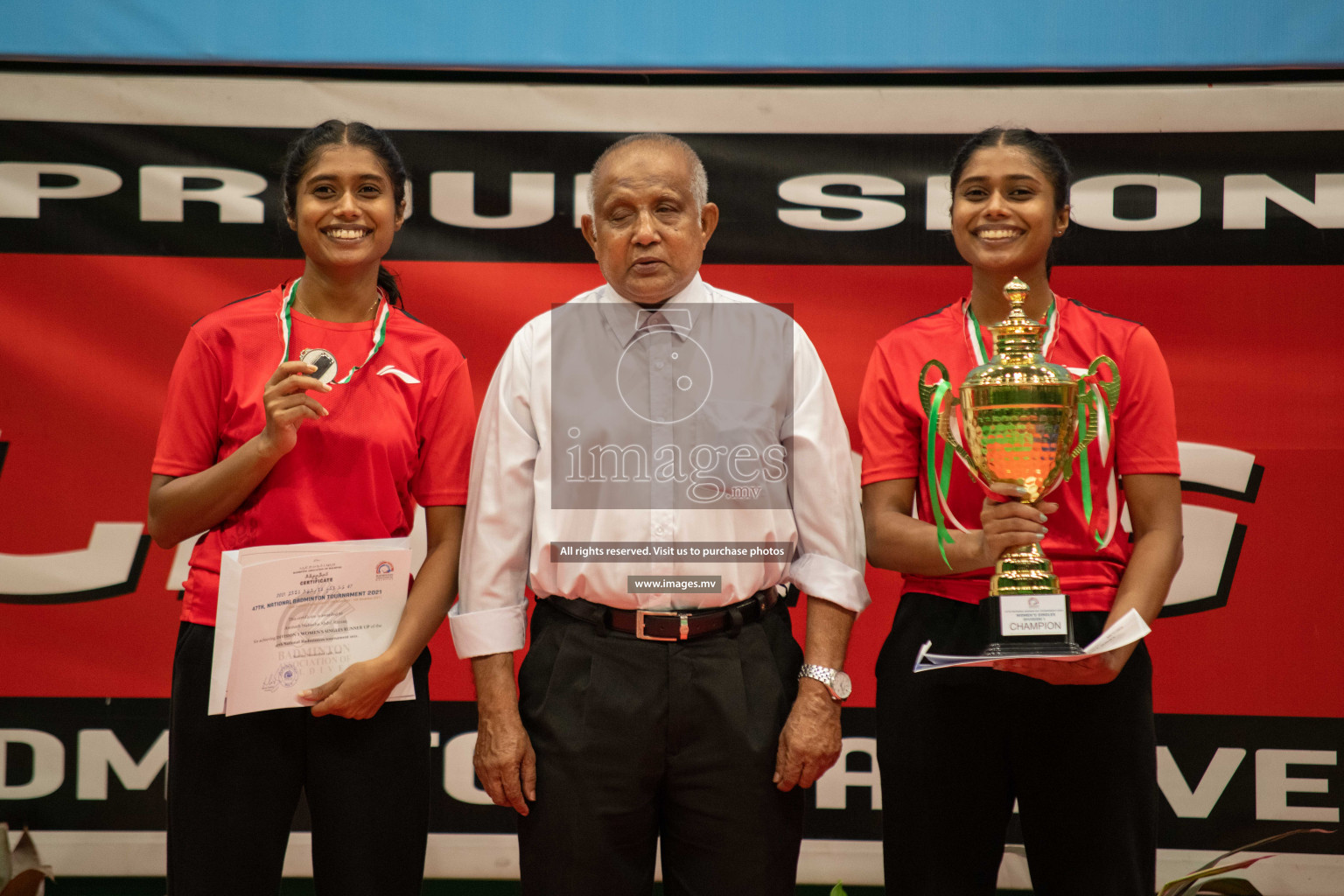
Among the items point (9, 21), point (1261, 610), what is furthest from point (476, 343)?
point (1261, 610)

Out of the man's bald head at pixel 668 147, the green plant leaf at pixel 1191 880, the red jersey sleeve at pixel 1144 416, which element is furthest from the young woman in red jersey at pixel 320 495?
the green plant leaf at pixel 1191 880

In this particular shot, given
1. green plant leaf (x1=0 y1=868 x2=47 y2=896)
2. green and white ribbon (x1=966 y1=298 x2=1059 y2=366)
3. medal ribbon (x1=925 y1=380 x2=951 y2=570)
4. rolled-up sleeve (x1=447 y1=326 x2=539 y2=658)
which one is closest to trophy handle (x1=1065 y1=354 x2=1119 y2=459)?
green and white ribbon (x1=966 y1=298 x2=1059 y2=366)

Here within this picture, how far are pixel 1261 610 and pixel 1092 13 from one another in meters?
1.71

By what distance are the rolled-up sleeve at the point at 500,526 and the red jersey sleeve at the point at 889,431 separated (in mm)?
641

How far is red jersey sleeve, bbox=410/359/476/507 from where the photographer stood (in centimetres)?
193

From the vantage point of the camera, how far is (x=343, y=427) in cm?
185

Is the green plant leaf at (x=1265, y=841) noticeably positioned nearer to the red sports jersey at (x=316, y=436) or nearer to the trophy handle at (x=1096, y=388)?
the trophy handle at (x=1096, y=388)

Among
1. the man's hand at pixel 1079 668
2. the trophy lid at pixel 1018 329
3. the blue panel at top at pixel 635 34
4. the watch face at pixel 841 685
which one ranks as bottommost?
the watch face at pixel 841 685

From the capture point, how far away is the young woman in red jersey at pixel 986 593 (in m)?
1.76

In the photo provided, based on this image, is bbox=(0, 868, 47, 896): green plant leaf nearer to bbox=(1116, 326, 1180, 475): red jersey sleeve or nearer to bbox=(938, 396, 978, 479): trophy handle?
bbox=(938, 396, 978, 479): trophy handle

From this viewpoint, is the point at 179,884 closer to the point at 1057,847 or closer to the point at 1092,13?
the point at 1057,847

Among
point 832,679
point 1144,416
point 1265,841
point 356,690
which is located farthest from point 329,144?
point 1265,841

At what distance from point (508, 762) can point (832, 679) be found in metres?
0.57

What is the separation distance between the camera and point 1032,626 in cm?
165
